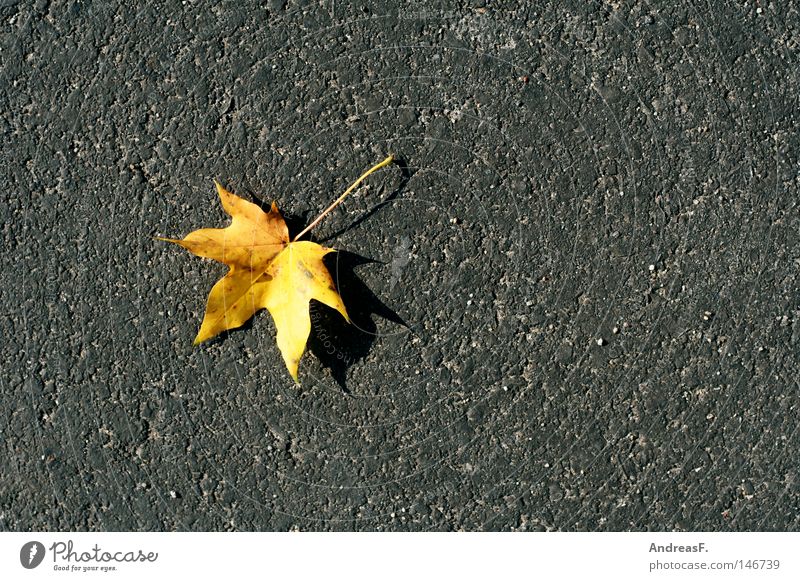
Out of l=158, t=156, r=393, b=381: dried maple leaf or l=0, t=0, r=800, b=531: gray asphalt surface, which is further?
l=0, t=0, r=800, b=531: gray asphalt surface

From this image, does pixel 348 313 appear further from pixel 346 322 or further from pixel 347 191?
pixel 347 191

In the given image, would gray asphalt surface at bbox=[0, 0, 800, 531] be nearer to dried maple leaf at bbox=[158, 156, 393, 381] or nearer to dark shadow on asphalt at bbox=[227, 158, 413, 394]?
dark shadow on asphalt at bbox=[227, 158, 413, 394]

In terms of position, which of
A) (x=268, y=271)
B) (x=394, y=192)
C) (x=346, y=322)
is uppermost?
(x=394, y=192)

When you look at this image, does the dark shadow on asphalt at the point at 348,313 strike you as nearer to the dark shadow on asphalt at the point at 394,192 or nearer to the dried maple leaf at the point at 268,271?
the dark shadow on asphalt at the point at 394,192

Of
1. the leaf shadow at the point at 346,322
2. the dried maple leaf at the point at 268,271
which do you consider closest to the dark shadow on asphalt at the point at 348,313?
the leaf shadow at the point at 346,322

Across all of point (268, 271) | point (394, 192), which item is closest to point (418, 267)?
point (394, 192)

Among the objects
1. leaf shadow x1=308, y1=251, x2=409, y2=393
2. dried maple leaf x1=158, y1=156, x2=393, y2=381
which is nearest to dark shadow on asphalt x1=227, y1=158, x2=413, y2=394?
leaf shadow x1=308, y1=251, x2=409, y2=393
